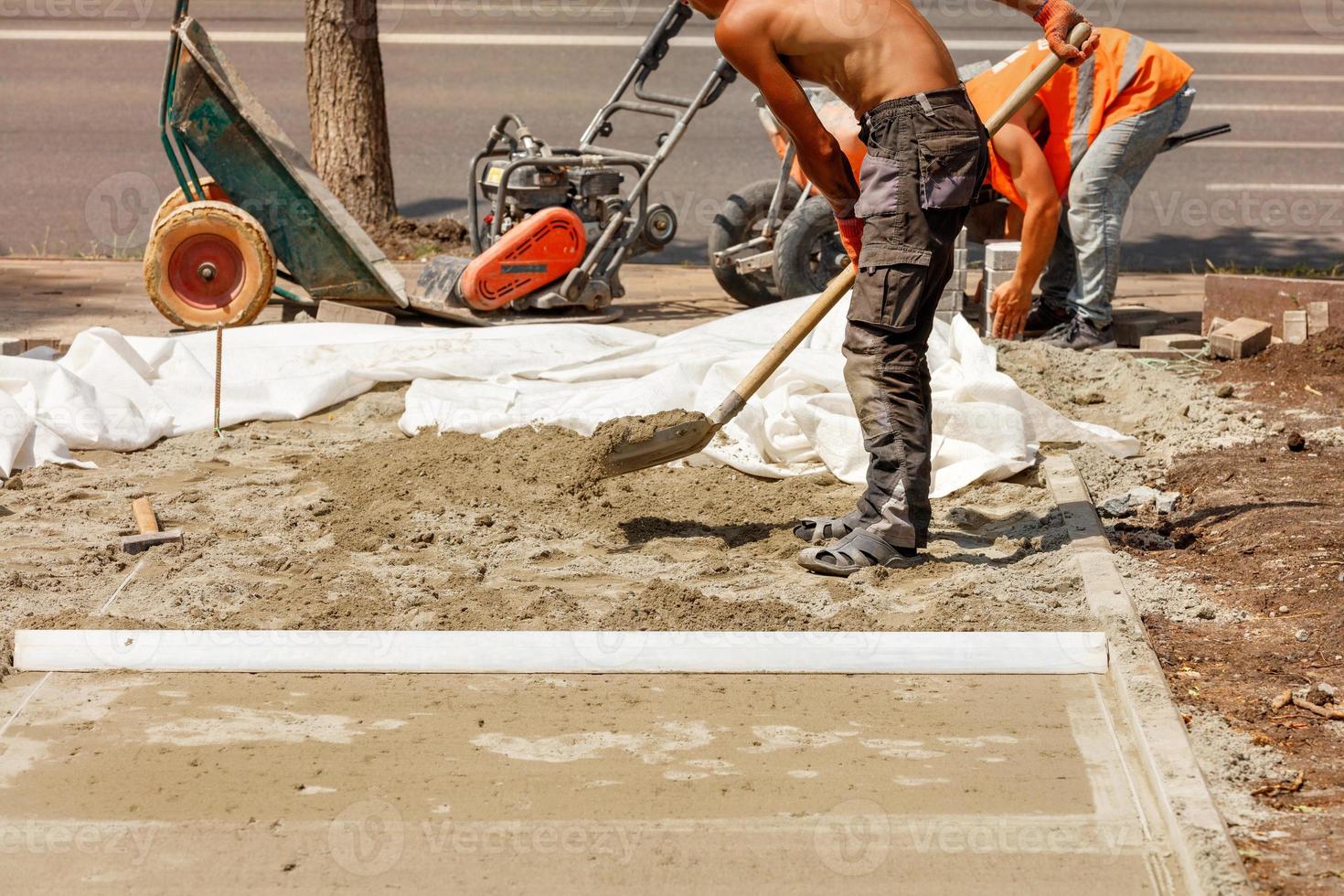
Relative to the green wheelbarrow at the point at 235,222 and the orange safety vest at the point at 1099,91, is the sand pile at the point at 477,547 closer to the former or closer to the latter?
the green wheelbarrow at the point at 235,222

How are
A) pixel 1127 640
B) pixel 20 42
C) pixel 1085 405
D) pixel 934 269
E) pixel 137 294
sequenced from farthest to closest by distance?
pixel 20 42 → pixel 137 294 → pixel 1085 405 → pixel 934 269 → pixel 1127 640

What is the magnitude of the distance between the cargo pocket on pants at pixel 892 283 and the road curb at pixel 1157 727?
2.98ft

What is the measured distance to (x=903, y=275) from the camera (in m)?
4.11

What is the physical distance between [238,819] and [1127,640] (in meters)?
2.14

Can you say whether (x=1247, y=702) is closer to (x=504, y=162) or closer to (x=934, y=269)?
(x=934, y=269)

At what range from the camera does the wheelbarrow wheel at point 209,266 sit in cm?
703

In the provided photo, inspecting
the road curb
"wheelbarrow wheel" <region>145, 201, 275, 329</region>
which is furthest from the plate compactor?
the road curb

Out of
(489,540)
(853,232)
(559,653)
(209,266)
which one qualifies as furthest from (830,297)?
(209,266)

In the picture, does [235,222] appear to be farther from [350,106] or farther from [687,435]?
[687,435]

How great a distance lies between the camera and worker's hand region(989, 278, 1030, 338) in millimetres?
→ 6586

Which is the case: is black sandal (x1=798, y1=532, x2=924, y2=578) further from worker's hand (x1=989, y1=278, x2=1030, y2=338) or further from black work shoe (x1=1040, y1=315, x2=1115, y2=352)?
black work shoe (x1=1040, y1=315, x2=1115, y2=352)

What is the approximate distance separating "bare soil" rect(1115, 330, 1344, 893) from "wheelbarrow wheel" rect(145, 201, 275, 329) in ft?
14.3

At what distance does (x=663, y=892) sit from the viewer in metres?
2.65

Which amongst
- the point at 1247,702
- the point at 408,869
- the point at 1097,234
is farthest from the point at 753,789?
the point at 1097,234
